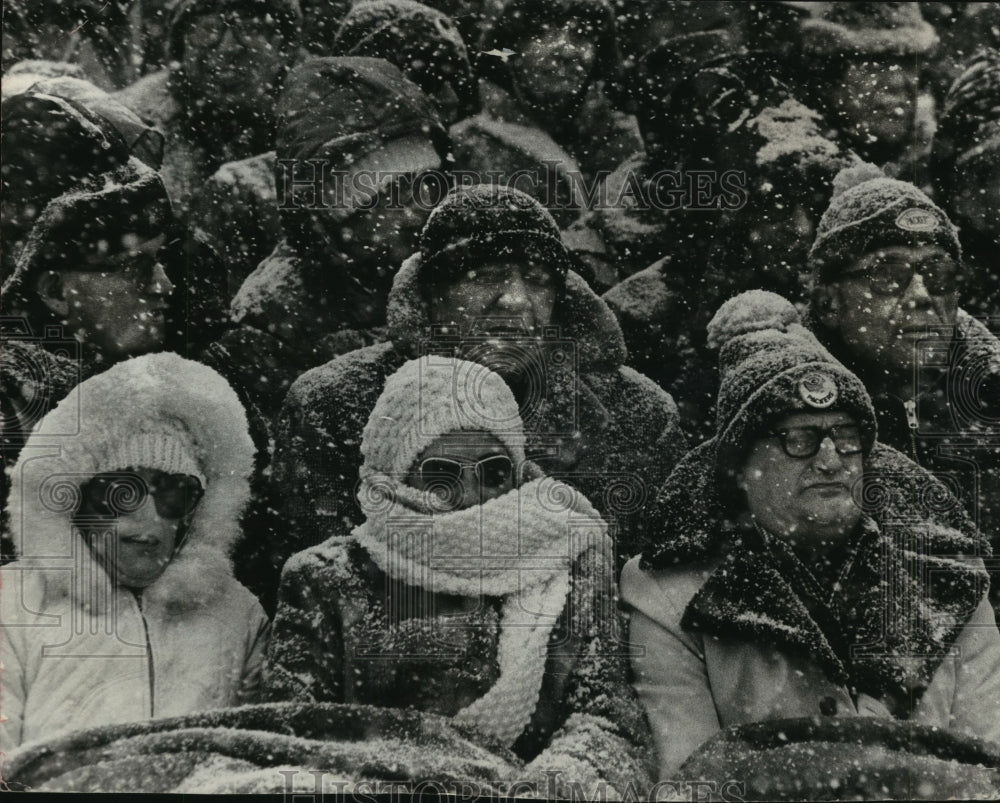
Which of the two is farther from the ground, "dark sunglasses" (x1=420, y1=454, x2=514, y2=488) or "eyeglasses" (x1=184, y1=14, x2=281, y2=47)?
"eyeglasses" (x1=184, y1=14, x2=281, y2=47)

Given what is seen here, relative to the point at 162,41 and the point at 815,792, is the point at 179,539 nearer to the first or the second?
the point at 162,41

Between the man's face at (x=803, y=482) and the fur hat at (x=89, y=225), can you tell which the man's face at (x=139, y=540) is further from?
the man's face at (x=803, y=482)

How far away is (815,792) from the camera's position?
3.14 meters

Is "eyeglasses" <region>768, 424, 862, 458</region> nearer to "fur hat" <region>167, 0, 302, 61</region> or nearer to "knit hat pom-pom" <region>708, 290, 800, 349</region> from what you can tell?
"knit hat pom-pom" <region>708, 290, 800, 349</region>

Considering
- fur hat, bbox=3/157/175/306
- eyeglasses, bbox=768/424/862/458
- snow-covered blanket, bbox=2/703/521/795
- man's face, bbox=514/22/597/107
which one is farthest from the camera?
man's face, bbox=514/22/597/107

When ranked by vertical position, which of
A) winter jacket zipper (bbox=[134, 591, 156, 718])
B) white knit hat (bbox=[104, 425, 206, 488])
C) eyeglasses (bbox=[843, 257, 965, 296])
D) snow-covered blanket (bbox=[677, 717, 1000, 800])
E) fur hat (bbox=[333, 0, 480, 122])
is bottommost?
Result: snow-covered blanket (bbox=[677, 717, 1000, 800])

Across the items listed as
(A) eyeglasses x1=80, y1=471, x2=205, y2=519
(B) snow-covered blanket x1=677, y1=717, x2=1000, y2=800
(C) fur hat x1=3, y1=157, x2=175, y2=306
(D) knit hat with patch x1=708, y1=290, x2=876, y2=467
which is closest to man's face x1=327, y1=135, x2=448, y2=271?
(C) fur hat x1=3, y1=157, x2=175, y2=306

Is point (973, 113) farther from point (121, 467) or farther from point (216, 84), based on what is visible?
point (121, 467)

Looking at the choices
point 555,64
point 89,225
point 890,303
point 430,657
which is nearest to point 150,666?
point 430,657

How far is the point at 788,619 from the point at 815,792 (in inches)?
17.7
